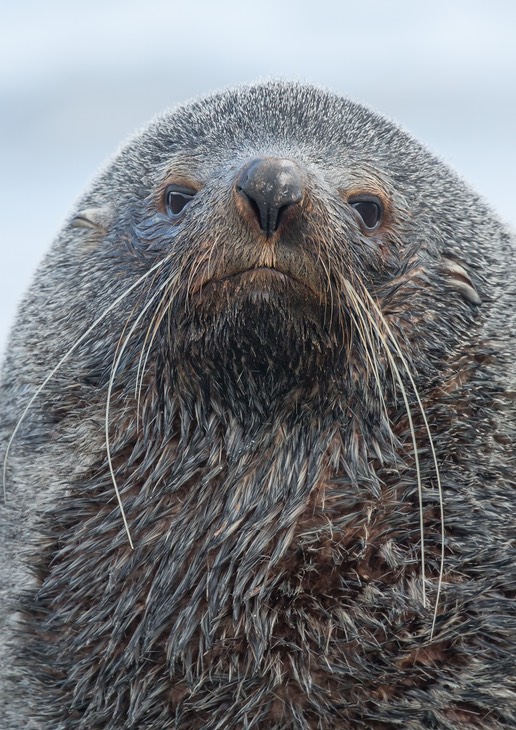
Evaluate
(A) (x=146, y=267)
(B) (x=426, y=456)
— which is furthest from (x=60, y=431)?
(B) (x=426, y=456)

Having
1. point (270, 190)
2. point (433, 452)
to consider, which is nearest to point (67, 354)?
point (270, 190)

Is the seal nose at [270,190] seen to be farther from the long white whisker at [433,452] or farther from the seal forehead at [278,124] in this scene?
the seal forehead at [278,124]

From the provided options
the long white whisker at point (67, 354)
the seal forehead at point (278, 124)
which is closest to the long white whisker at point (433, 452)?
the seal forehead at point (278, 124)

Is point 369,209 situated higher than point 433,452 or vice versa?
point 369,209

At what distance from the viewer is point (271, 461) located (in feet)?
13.8

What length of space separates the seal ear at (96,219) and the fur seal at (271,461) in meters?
0.23

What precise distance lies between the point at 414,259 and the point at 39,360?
1.80 m

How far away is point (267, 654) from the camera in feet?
12.8

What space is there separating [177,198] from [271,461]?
123 centimetres

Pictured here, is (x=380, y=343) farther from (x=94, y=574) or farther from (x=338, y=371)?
(x=94, y=574)

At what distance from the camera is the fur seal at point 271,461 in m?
3.80

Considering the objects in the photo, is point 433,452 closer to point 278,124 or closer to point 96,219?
point 278,124

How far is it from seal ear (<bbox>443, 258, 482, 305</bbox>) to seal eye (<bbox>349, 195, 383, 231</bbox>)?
38 centimetres

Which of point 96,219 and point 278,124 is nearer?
point 278,124
